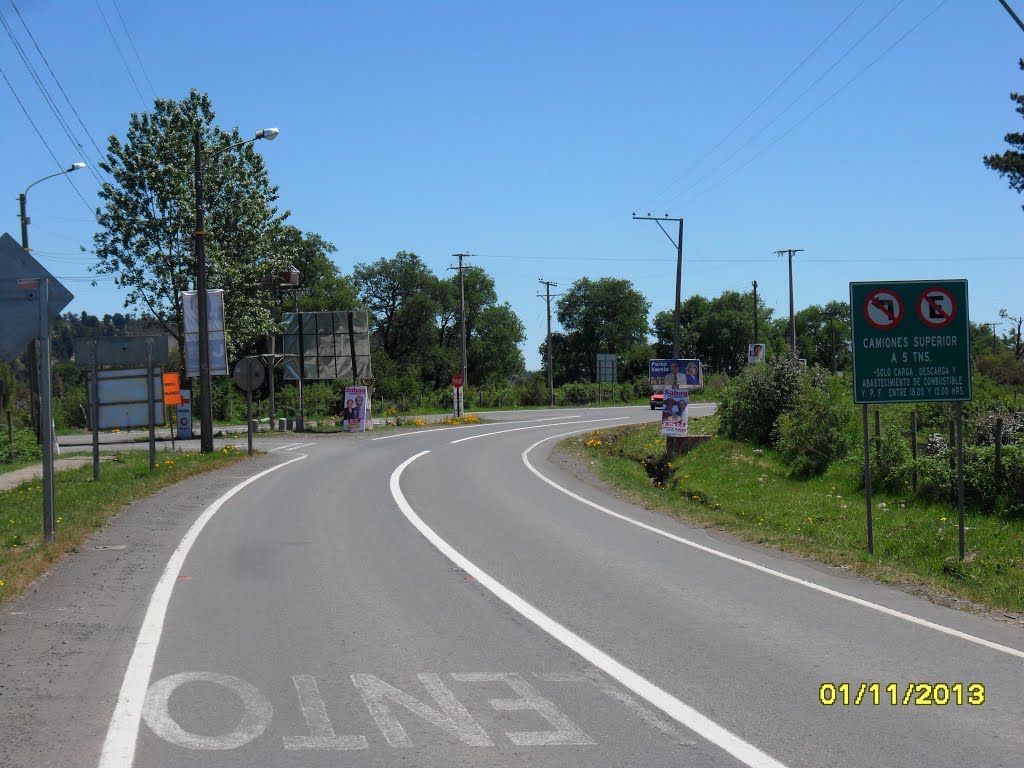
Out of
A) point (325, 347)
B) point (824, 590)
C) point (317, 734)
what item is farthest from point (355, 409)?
point (317, 734)

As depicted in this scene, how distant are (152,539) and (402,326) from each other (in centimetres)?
8372

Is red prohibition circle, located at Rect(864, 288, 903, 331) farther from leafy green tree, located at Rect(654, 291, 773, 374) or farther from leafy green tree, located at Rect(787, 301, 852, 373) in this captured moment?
leafy green tree, located at Rect(787, 301, 852, 373)

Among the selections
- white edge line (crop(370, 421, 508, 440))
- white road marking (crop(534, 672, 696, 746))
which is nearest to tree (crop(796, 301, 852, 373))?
white edge line (crop(370, 421, 508, 440))

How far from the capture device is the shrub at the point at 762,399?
32156 mm

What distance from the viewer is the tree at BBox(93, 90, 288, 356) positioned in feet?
135

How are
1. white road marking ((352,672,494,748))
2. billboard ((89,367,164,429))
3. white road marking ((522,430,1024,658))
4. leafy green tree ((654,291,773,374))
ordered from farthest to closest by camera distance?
1. leafy green tree ((654,291,773,374))
2. billboard ((89,367,164,429))
3. white road marking ((522,430,1024,658))
4. white road marking ((352,672,494,748))

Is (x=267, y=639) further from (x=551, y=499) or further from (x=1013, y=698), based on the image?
(x=551, y=499)

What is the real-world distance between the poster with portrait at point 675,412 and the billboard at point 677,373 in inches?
10.4

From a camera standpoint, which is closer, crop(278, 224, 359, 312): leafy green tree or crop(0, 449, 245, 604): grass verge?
crop(0, 449, 245, 604): grass verge

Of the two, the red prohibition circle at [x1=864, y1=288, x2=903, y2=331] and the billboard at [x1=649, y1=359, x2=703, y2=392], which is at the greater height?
the red prohibition circle at [x1=864, y1=288, x2=903, y2=331]

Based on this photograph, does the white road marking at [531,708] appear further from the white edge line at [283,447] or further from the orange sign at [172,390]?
the orange sign at [172,390]

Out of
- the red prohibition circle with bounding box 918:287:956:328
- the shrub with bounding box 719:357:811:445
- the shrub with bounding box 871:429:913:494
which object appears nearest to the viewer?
the red prohibition circle with bounding box 918:287:956:328

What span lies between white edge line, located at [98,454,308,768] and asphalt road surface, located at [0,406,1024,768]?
0.8 inches

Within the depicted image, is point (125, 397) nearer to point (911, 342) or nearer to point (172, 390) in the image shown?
point (172, 390)
